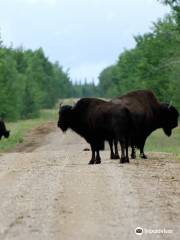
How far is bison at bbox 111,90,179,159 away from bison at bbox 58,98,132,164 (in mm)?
488

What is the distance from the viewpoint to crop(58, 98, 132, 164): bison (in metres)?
19.0

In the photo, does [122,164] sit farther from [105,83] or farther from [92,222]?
[105,83]

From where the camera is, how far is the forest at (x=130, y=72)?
51.3 meters

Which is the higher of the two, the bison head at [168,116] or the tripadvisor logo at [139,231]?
the bison head at [168,116]

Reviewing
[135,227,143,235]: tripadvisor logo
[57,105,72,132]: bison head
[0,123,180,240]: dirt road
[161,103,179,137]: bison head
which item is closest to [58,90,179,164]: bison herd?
[57,105,72,132]: bison head

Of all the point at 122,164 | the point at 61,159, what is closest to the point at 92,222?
the point at 122,164

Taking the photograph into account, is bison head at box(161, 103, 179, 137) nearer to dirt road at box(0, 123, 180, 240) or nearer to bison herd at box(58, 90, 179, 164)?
bison herd at box(58, 90, 179, 164)

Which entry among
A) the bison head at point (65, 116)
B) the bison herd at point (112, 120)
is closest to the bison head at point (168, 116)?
the bison herd at point (112, 120)

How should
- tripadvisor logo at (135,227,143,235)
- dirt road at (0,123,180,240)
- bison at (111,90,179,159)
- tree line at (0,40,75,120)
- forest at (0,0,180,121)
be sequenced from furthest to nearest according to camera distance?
tree line at (0,40,75,120) → forest at (0,0,180,121) → bison at (111,90,179,159) → dirt road at (0,123,180,240) → tripadvisor logo at (135,227,143,235)

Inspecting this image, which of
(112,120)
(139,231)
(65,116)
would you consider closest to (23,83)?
(65,116)

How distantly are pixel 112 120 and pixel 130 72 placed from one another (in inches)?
2901

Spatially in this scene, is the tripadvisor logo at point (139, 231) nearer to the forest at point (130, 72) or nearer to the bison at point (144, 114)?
the bison at point (144, 114)

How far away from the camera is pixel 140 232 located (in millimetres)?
9789

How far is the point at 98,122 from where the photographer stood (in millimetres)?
19297
